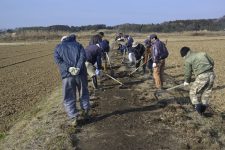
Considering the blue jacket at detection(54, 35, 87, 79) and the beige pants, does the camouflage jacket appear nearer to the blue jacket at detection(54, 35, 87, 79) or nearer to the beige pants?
the blue jacket at detection(54, 35, 87, 79)

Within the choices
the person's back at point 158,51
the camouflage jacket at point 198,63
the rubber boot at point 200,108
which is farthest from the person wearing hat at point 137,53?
the camouflage jacket at point 198,63

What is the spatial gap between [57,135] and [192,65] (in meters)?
3.58

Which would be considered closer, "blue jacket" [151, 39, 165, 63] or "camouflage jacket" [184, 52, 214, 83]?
"camouflage jacket" [184, 52, 214, 83]

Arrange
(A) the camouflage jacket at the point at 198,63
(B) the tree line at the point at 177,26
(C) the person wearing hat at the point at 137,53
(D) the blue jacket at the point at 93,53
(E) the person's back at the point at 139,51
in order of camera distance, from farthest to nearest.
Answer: (B) the tree line at the point at 177,26
(E) the person's back at the point at 139,51
(C) the person wearing hat at the point at 137,53
(D) the blue jacket at the point at 93,53
(A) the camouflage jacket at the point at 198,63

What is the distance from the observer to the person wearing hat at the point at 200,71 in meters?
10.1

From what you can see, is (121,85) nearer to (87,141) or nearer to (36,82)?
(36,82)

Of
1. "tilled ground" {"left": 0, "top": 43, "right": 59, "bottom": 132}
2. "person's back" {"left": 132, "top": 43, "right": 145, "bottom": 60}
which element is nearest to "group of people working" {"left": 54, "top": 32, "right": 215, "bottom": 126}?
"tilled ground" {"left": 0, "top": 43, "right": 59, "bottom": 132}

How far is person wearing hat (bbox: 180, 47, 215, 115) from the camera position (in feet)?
33.2

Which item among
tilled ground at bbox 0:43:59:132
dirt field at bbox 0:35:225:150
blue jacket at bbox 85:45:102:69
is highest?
blue jacket at bbox 85:45:102:69

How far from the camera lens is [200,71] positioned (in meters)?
10.1

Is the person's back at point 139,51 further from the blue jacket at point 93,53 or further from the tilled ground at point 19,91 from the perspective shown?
the blue jacket at point 93,53

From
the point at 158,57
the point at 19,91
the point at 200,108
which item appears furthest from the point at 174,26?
the point at 200,108

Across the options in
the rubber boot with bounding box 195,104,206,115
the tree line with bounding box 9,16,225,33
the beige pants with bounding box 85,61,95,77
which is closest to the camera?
the rubber boot with bounding box 195,104,206,115

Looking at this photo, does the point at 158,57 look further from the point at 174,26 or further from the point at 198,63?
the point at 174,26
